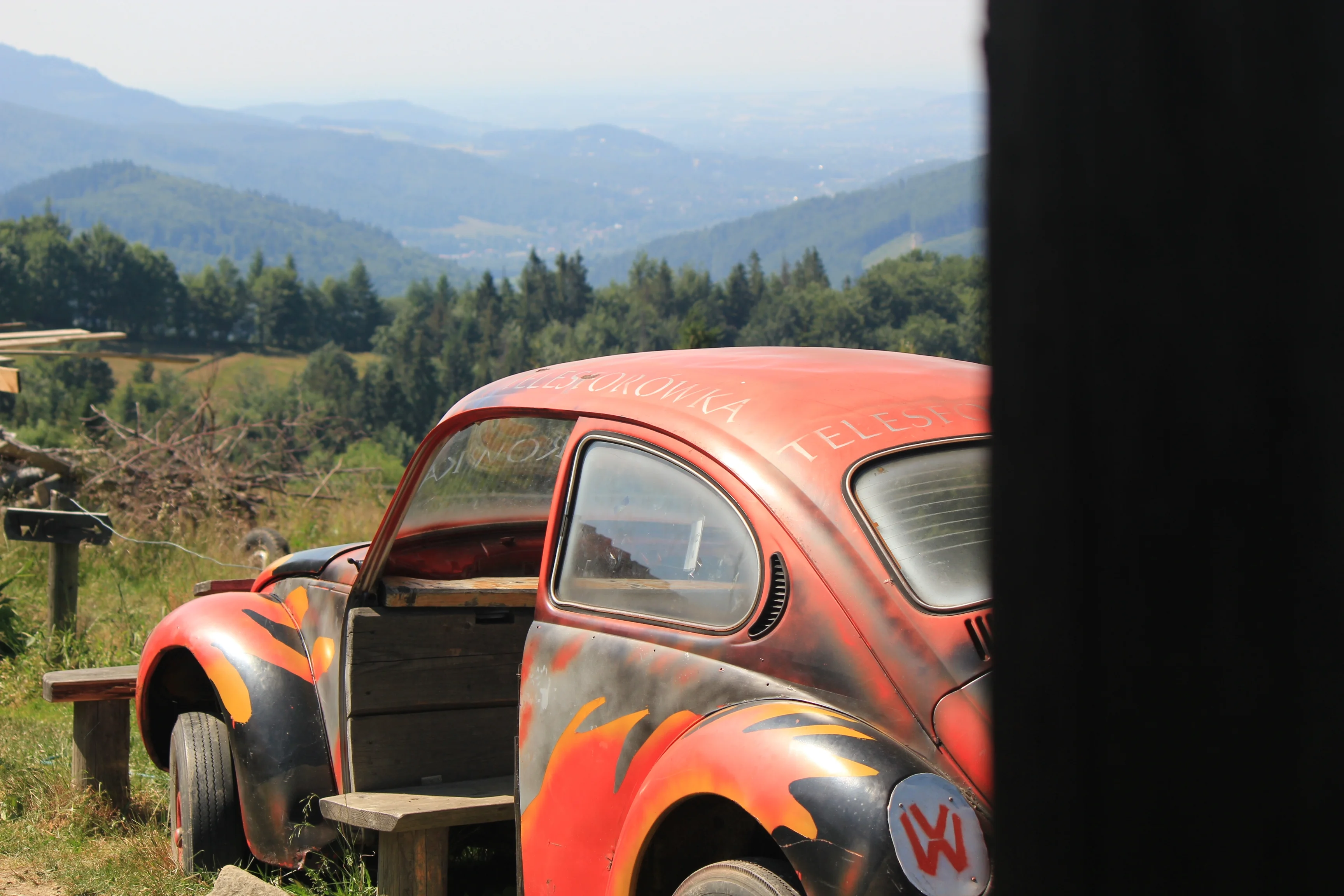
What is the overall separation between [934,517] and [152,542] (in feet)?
24.5

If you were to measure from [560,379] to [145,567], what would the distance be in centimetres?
818

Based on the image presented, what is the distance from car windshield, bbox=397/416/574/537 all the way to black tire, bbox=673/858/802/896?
154 centimetres

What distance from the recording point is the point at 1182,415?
831 millimetres

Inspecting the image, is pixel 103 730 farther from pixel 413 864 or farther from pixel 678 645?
pixel 678 645

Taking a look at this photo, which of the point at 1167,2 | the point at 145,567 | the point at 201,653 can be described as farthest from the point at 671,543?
the point at 145,567

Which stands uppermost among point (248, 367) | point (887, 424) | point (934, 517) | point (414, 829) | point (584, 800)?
point (248, 367)

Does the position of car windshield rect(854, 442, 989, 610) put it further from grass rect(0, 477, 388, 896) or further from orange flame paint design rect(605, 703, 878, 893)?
grass rect(0, 477, 388, 896)

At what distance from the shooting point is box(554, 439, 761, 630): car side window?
2373 millimetres

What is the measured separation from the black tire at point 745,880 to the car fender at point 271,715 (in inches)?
76.7

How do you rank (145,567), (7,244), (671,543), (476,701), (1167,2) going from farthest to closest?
(7,244) → (145,567) → (476,701) → (671,543) → (1167,2)

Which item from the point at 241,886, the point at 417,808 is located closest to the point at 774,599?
the point at 417,808

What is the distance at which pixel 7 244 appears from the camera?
4737 inches

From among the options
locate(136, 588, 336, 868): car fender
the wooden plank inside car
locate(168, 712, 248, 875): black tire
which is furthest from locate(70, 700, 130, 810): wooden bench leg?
the wooden plank inside car

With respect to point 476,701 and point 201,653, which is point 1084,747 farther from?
point 201,653
